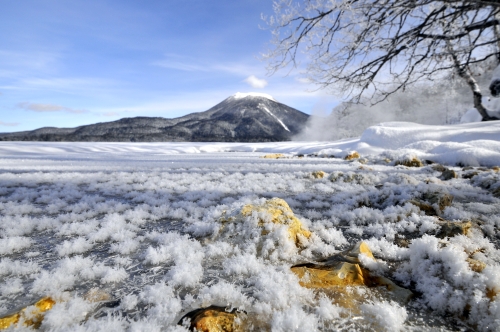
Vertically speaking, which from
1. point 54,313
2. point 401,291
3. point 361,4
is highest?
point 361,4

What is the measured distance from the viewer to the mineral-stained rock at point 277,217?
297 centimetres

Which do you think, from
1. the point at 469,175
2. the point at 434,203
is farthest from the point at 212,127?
the point at 434,203

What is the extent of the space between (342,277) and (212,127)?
10832 cm

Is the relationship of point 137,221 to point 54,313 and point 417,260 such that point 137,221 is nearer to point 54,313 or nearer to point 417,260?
point 54,313

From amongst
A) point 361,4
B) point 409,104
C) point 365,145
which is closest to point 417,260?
point 361,4

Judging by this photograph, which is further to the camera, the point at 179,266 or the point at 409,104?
the point at 409,104

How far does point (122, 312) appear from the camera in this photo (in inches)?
71.1

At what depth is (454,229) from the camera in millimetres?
2783

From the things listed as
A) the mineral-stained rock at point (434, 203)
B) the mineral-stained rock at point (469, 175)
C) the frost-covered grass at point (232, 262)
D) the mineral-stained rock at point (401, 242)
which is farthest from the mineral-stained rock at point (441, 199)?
the mineral-stained rock at point (469, 175)

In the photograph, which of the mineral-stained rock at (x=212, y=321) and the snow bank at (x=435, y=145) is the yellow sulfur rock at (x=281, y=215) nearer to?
the mineral-stained rock at (x=212, y=321)

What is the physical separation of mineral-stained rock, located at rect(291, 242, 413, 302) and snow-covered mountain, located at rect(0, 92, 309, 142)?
6929cm

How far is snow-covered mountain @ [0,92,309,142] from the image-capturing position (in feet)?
227

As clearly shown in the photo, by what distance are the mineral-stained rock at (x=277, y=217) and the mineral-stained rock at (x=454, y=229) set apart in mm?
1497

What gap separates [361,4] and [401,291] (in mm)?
5354
